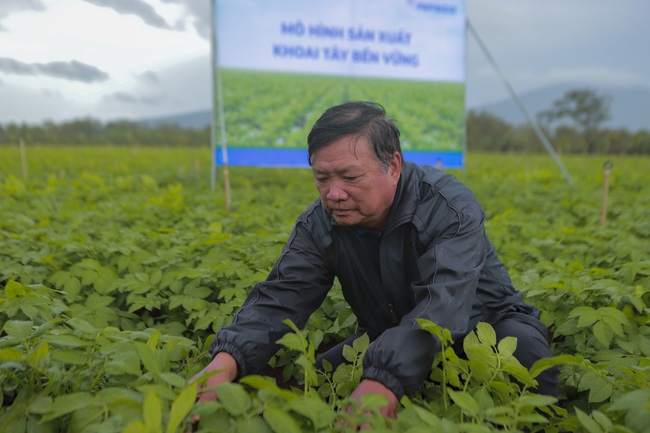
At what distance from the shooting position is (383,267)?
205 centimetres

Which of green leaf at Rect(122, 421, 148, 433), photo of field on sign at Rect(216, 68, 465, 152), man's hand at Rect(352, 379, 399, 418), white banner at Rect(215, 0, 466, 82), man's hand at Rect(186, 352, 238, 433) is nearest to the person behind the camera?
green leaf at Rect(122, 421, 148, 433)

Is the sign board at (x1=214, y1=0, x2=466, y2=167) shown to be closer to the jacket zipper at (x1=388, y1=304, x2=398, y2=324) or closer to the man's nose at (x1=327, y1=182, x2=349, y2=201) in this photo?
the jacket zipper at (x1=388, y1=304, x2=398, y2=324)

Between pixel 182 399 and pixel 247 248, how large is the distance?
2.12 meters

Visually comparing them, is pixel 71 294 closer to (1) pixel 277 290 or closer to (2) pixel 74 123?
(1) pixel 277 290

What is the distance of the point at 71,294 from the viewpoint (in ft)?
8.88

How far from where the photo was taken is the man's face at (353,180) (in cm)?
183

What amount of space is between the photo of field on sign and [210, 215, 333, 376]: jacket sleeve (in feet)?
19.1

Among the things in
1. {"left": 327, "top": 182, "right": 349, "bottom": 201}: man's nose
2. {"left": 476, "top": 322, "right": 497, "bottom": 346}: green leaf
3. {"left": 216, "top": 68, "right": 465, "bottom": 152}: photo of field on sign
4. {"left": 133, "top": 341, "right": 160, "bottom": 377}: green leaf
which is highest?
{"left": 216, "top": 68, "right": 465, "bottom": 152}: photo of field on sign

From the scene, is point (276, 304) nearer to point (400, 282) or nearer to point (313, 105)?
point (400, 282)

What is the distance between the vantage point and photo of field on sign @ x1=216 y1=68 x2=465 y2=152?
25.3 ft

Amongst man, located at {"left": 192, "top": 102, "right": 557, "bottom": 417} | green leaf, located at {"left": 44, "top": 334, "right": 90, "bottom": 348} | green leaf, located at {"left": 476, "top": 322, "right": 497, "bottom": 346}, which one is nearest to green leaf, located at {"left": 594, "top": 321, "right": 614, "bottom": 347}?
man, located at {"left": 192, "top": 102, "right": 557, "bottom": 417}

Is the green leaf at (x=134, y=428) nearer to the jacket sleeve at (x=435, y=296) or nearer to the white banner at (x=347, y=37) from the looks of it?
the jacket sleeve at (x=435, y=296)

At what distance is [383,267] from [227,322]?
80cm

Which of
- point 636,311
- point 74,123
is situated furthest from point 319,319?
point 74,123
